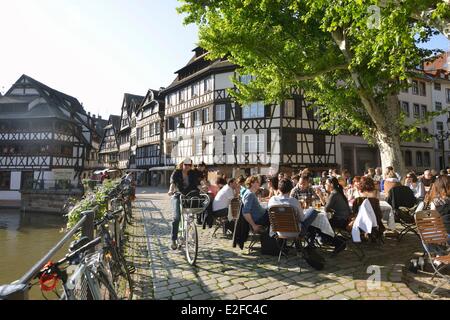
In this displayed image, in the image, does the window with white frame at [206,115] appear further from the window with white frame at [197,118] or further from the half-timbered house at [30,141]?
the half-timbered house at [30,141]

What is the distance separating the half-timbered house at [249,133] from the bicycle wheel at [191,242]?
19195mm

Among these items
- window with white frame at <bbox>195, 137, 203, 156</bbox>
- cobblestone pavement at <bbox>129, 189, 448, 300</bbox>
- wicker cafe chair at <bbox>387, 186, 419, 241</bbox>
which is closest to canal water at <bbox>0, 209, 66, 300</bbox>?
cobblestone pavement at <bbox>129, 189, 448, 300</bbox>

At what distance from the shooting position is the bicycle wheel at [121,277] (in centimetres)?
405

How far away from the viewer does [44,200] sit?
1118 inches

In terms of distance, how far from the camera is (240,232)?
6.18 meters

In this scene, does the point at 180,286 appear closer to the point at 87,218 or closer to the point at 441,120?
the point at 87,218

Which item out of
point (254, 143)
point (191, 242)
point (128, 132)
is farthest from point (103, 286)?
point (128, 132)

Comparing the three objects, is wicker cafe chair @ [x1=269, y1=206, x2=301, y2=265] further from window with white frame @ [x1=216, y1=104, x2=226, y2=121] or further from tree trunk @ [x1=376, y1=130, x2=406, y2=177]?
window with white frame @ [x1=216, y1=104, x2=226, y2=121]

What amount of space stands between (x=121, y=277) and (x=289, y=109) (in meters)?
23.2

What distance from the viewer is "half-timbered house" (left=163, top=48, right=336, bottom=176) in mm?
25156

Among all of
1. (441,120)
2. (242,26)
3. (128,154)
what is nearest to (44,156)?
(128,154)

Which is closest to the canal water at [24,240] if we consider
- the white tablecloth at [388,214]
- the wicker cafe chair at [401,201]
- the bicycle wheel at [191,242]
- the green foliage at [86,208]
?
the green foliage at [86,208]

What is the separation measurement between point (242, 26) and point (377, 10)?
499 cm

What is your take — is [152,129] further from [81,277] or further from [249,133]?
[81,277]
